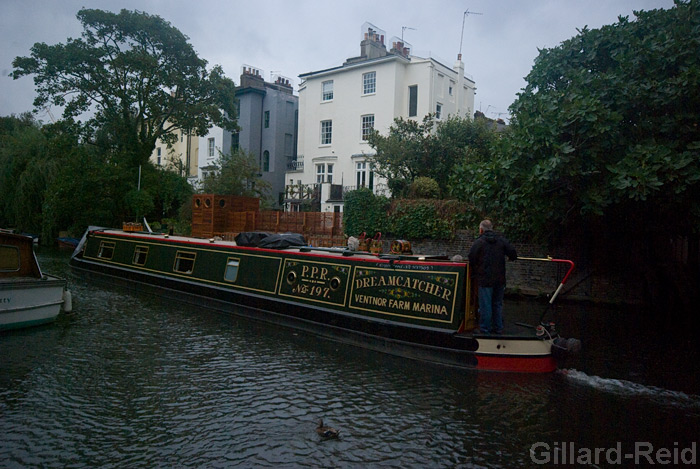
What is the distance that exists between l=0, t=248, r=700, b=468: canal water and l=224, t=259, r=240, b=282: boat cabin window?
1853mm

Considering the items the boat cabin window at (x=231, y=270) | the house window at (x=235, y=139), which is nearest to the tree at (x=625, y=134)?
the boat cabin window at (x=231, y=270)

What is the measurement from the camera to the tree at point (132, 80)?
2584 centimetres

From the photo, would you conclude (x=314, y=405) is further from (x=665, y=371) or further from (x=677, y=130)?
(x=677, y=130)

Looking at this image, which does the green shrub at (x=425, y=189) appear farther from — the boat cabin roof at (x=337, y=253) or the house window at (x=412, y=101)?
the boat cabin roof at (x=337, y=253)

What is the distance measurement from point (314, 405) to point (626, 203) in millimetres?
9940

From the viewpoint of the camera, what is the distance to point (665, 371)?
8.16 metres

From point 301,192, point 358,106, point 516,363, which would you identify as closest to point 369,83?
point 358,106

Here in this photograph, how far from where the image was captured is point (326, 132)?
3108 cm

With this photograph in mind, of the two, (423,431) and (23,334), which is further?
(23,334)

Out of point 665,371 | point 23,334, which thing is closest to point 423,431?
point 665,371

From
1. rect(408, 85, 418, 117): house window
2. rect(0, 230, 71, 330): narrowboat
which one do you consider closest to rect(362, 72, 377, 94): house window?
rect(408, 85, 418, 117): house window

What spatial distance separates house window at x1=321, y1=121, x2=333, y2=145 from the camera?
101ft

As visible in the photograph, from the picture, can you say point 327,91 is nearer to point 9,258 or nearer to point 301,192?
point 301,192

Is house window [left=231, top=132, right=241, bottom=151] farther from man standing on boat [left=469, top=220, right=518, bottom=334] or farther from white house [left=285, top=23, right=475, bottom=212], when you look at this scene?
man standing on boat [left=469, top=220, right=518, bottom=334]
